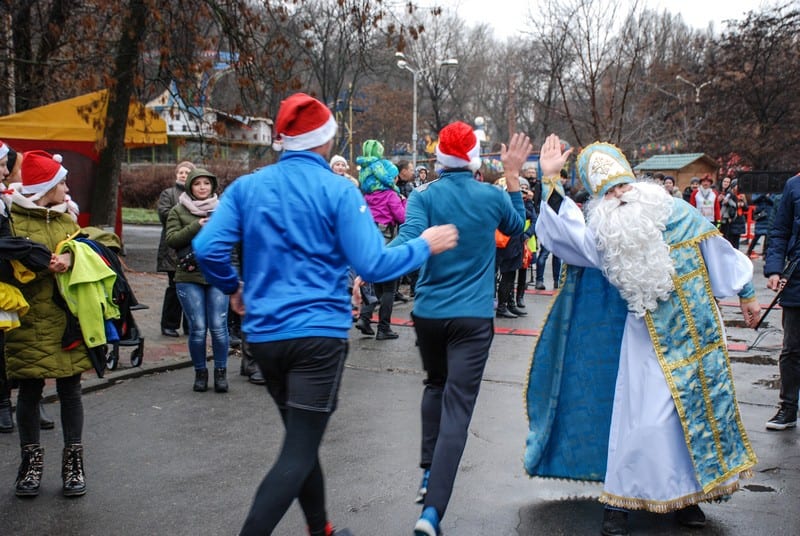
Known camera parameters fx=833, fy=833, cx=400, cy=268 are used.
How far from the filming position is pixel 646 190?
13.9 feet

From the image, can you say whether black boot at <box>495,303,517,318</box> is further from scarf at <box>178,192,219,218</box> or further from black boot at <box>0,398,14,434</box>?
black boot at <box>0,398,14,434</box>

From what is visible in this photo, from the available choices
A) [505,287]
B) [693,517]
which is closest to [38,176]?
[693,517]

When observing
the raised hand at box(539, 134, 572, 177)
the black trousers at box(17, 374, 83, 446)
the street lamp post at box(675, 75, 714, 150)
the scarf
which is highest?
the street lamp post at box(675, 75, 714, 150)

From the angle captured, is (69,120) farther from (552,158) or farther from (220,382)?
(552,158)

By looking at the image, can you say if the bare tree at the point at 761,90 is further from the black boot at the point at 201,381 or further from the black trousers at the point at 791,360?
the black boot at the point at 201,381

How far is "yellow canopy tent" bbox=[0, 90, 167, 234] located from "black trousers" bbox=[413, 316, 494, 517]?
32.5 ft

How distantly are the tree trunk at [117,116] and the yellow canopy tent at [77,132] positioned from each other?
15 cm

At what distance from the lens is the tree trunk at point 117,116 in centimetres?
1268

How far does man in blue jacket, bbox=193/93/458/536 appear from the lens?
317 cm

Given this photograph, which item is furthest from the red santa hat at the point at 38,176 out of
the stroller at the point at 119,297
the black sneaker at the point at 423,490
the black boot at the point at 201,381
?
the black boot at the point at 201,381

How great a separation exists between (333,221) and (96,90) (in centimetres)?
1093

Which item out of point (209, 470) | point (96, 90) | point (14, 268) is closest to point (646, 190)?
point (209, 470)

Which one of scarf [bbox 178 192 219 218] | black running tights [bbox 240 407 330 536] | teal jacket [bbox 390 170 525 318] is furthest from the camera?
scarf [bbox 178 192 219 218]

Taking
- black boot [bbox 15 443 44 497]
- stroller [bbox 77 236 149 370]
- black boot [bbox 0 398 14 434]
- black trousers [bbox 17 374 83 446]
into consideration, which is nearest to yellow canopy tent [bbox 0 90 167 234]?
black boot [bbox 0 398 14 434]
